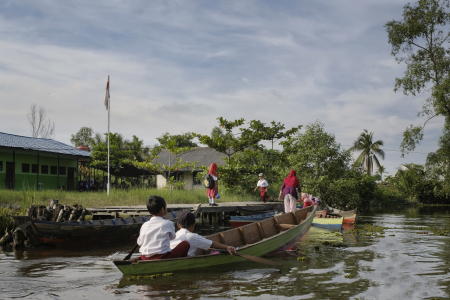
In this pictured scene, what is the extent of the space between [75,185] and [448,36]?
2685 cm

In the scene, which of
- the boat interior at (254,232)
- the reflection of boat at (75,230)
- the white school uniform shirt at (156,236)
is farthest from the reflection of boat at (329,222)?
the white school uniform shirt at (156,236)

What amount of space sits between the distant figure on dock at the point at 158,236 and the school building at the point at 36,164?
18405 millimetres

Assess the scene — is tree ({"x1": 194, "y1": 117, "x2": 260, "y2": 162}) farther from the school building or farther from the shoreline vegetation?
the school building

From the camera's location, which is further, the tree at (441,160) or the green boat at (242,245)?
the tree at (441,160)

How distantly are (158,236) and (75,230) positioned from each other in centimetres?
528

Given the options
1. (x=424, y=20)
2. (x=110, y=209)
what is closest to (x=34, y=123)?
(x=110, y=209)

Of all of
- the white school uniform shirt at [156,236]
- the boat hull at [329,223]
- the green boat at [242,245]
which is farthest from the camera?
the boat hull at [329,223]

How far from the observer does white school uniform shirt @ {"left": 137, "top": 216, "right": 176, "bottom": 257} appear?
654 cm


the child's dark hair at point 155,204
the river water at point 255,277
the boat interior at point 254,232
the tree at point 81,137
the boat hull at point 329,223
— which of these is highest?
the tree at point 81,137

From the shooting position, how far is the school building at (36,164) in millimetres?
24625

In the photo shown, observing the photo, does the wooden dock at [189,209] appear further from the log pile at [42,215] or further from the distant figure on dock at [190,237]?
the distant figure on dock at [190,237]

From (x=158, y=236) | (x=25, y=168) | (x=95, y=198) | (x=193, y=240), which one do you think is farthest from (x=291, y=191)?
(x=25, y=168)

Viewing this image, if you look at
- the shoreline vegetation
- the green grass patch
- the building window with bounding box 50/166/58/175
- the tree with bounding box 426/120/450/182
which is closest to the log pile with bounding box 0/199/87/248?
the shoreline vegetation

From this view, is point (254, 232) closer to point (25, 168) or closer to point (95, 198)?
point (95, 198)
